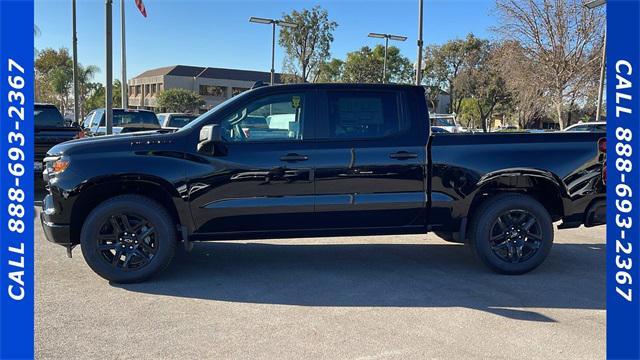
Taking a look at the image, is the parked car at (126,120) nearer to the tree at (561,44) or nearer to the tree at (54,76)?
the tree at (561,44)

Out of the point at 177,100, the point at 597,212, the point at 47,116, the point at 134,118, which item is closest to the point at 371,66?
the point at 177,100

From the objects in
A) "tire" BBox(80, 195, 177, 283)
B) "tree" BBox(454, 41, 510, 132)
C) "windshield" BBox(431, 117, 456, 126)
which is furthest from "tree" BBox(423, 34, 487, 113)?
"tire" BBox(80, 195, 177, 283)

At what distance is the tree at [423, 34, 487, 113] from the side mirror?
48362 mm

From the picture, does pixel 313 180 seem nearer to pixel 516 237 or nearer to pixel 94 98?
pixel 516 237

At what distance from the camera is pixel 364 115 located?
5473mm

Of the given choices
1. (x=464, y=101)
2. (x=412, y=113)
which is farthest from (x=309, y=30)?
(x=412, y=113)

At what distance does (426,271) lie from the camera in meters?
5.78

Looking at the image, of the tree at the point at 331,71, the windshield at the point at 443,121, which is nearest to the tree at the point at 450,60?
the tree at the point at 331,71

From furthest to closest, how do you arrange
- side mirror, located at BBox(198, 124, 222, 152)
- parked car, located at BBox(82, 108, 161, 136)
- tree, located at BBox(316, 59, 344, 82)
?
1. tree, located at BBox(316, 59, 344, 82)
2. parked car, located at BBox(82, 108, 161, 136)
3. side mirror, located at BBox(198, 124, 222, 152)

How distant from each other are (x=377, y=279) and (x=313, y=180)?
1.23 meters

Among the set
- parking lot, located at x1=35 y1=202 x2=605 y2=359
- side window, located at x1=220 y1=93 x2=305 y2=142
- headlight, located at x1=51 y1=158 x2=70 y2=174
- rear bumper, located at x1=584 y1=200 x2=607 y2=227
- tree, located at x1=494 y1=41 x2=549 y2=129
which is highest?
tree, located at x1=494 y1=41 x2=549 y2=129

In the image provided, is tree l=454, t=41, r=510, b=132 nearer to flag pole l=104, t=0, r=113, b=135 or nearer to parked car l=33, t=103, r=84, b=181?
flag pole l=104, t=0, r=113, b=135

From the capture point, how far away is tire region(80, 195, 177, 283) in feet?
16.7

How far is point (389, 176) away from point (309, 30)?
40.1 metres
